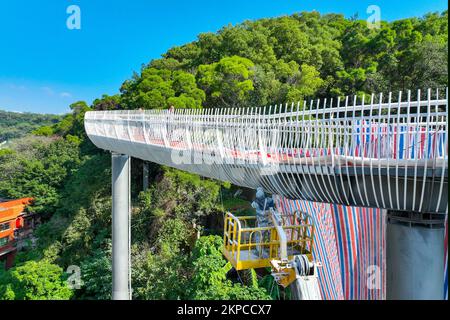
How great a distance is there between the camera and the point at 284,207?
5949 mm

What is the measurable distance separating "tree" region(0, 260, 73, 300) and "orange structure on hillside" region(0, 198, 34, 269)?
7.51m

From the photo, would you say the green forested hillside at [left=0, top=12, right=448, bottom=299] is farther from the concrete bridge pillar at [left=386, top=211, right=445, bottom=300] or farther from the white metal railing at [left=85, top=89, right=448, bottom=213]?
the concrete bridge pillar at [left=386, top=211, right=445, bottom=300]

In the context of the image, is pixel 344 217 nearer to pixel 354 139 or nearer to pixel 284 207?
pixel 284 207

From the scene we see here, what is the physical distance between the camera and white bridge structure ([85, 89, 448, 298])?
303 cm

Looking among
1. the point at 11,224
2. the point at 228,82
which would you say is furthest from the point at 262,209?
the point at 11,224

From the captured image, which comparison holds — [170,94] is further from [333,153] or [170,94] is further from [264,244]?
[333,153]

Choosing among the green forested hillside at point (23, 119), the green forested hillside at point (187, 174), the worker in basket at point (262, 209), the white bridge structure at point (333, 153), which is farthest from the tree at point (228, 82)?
the green forested hillside at point (23, 119)

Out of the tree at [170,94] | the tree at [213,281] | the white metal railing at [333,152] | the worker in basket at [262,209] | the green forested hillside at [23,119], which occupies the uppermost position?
the green forested hillside at [23,119]

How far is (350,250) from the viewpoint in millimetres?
5156

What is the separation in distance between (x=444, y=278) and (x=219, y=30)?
2159cm

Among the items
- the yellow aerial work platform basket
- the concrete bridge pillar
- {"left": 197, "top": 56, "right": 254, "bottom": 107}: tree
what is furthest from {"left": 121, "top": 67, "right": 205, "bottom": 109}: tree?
the concrete bridge pillar

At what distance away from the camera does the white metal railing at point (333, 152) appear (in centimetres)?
303

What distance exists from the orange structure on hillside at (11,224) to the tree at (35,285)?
7507 mm

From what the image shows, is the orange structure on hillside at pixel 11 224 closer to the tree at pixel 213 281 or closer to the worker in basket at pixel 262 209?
the tree at pixel 213 281
